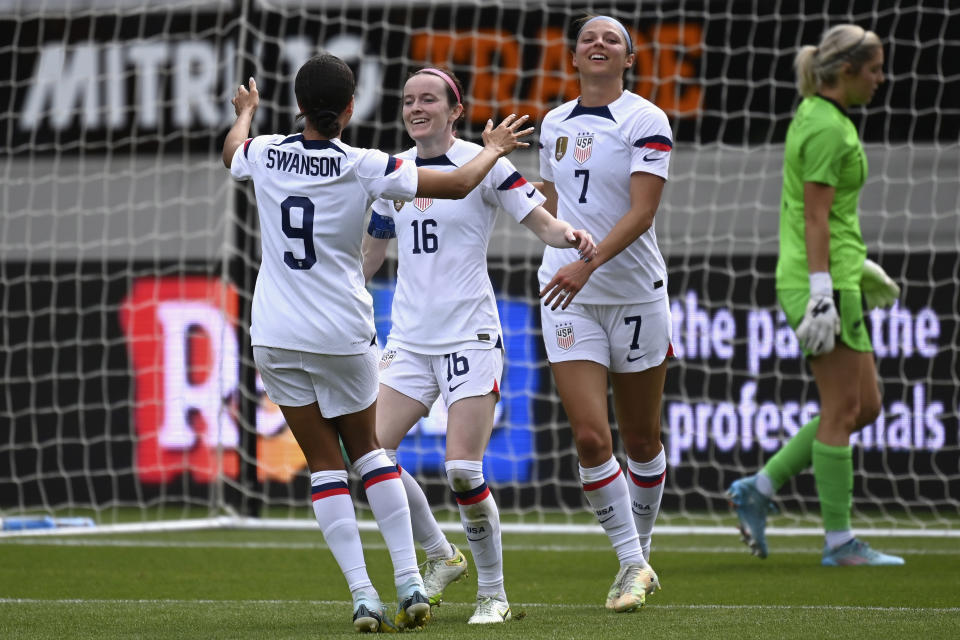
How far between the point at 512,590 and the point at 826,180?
6.64ft

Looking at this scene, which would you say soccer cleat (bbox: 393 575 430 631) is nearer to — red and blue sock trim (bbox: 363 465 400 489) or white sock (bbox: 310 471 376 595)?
white sock (bbox: 310 471 376 595)

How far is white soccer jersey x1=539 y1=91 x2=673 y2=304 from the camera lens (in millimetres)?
4836

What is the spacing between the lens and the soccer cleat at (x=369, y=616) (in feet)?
13.1

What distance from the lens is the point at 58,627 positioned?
4301 millimetres

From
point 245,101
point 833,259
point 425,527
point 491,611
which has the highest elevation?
point 245,101

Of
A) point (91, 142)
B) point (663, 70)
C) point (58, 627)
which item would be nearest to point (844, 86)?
point (663, 70)

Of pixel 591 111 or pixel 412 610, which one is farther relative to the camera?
pixel 591 111

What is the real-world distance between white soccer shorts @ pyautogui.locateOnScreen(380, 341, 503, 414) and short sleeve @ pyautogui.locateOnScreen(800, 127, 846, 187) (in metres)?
1.76

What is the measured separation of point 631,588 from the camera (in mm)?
4613

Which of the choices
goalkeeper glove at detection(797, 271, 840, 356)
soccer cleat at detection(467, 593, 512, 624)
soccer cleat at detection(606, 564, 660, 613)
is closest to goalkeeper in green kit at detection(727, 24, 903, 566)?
goalkeeper glove at detection(797, 271, 840, 356)

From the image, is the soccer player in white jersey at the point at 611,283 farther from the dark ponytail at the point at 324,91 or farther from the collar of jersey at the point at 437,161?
the dark ponytail at the point at 324,91

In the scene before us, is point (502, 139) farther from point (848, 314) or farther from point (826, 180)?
point (848, 314)

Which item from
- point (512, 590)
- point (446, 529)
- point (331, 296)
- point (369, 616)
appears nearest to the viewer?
point (369, 616)

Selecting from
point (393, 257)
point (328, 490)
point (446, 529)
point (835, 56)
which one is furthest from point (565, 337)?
point (393, 257)
